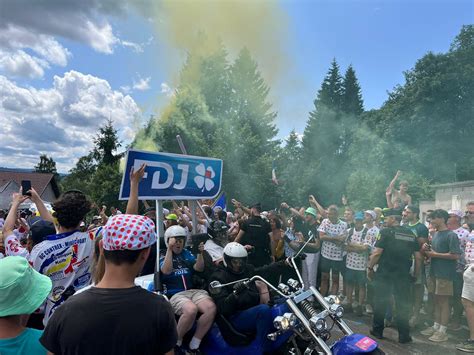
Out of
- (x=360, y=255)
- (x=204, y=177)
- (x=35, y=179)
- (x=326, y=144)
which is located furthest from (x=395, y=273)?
(x=35, y=179)

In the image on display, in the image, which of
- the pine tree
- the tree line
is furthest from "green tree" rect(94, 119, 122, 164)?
the pine tree

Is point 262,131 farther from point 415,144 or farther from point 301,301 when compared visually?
point 301,301

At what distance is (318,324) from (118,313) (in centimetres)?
186

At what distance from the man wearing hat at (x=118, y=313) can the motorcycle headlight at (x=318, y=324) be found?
154 centimetres

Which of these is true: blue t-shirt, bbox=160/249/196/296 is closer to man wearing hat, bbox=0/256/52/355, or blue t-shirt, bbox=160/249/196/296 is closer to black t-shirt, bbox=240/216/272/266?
black t-shirt, bbox=240/216/272/266

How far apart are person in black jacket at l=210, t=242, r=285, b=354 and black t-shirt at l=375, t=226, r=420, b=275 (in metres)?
2.60

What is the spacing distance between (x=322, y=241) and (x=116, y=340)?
6363 mm

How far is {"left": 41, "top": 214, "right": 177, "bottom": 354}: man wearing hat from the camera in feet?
5.30

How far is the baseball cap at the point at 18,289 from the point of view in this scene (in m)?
1.73

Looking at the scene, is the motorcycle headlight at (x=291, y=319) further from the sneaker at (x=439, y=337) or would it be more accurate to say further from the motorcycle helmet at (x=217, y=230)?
the sneaker at (x=439, y=337)

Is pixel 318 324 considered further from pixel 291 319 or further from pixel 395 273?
pixel 395 273

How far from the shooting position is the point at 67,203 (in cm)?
290

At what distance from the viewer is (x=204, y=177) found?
4906 millimetres

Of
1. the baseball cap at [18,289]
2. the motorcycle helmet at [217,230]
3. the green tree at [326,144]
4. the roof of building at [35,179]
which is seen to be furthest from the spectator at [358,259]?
the roof of building at [35,179]
